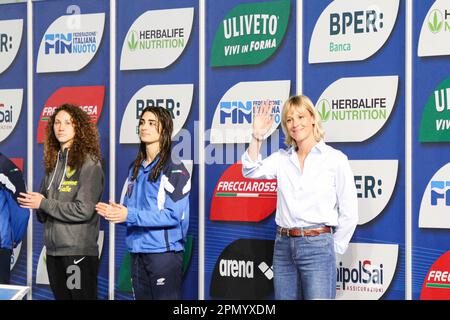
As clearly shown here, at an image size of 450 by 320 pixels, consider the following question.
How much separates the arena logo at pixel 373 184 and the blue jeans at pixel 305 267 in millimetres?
473

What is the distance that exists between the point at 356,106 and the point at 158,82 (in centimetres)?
131

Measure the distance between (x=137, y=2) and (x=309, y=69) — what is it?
1.28 metres

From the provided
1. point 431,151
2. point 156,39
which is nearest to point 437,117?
point 431,151

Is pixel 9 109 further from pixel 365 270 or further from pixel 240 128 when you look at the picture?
pixel 365 270

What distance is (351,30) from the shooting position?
466cm

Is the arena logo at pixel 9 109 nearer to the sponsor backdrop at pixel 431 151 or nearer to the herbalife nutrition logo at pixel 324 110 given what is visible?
the herbalife nutrition logo at pixel 324 110

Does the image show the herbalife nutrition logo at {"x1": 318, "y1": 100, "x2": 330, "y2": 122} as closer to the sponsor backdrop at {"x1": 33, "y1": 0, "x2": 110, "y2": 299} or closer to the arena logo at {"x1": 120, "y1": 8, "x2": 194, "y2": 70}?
the arena logo at {"x1": 120, "y1": 8, "x2": 194, "y2": 70}

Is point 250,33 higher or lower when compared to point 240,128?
higher

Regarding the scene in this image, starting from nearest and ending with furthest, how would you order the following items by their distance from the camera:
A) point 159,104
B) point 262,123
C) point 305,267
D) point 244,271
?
point 305,267 < point 262,123 < point 244,271 < point 159,104

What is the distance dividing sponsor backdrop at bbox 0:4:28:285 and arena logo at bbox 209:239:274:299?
4.88ft

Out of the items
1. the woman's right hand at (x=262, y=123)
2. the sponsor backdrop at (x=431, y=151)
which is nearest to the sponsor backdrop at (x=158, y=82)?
the woman's right hand at (x=262, y=123)
